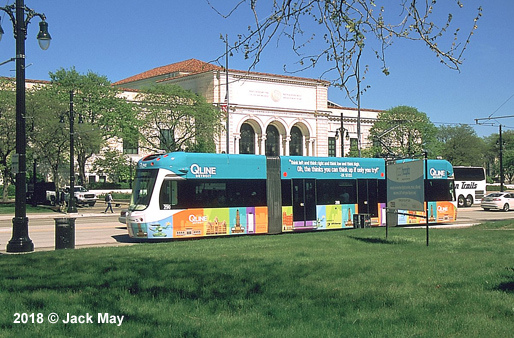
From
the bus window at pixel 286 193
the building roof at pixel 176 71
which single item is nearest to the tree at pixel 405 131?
the building roof at pixel 176 71

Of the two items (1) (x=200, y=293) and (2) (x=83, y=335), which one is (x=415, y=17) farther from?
(2) (x=83, y=335)

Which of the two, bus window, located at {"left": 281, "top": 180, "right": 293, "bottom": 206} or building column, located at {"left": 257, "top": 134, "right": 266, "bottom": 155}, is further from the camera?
building column, located at {"left": 257, "top": 134, "right": 266, "bottom": 155}

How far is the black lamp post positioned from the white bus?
150ft

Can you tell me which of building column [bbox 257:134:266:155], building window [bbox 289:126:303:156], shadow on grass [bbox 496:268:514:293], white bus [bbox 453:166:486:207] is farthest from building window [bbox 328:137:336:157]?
shadow on grass [bbox 496:268:514:293]

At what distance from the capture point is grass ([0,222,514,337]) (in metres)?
6.91

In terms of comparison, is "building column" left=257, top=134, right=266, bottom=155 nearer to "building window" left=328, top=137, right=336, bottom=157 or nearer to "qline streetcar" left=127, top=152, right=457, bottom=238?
"building window" left=328, top=137, right=336, bottom=157

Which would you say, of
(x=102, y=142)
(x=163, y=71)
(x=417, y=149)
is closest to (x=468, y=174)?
(x=417, y=149)

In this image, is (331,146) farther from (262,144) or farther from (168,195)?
(168,195)

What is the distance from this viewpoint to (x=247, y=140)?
8012 centimetres

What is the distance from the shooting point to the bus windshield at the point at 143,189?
68.8ft

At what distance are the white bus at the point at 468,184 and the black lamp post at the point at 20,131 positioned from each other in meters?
45.7

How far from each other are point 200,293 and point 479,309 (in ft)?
12.7

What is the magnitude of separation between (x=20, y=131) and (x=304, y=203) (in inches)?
465

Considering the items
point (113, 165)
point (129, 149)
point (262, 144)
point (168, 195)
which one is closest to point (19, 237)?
point (168, 195)
